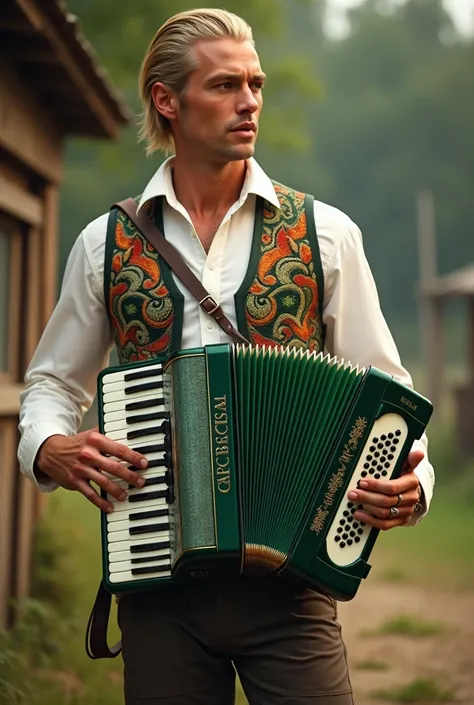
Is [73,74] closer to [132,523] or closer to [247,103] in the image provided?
[247,103]

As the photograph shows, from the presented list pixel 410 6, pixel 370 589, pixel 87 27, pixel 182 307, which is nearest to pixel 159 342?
pixel 182 307

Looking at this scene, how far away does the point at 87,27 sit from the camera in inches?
534

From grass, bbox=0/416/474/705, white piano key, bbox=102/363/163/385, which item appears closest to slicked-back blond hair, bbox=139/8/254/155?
white piano key, bbox=102/363/163/385

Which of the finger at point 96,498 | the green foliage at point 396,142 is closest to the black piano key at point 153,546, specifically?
the finger at point 96,498

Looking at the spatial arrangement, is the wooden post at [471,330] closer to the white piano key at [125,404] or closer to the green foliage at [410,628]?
the green foliage at [410,628]

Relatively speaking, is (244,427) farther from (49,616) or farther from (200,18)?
(49,616)

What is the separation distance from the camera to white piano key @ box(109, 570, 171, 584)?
2678mm

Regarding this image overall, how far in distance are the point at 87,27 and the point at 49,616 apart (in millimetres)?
8958

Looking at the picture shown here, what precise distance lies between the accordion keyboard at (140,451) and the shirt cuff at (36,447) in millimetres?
217

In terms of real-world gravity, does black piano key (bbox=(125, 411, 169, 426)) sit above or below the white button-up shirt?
below

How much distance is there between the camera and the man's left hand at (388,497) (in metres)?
2.64

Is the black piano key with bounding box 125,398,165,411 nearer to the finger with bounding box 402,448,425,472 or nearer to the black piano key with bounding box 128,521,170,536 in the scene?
the black piano key with bounding box 128,521,170,536

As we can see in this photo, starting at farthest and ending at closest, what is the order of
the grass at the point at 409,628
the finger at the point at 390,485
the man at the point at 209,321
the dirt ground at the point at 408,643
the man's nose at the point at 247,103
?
the grass at the point at 409,628 < the dirt ground at the point at 408,643 < the man's nose at the point at 247,103 < the man at the point at 209,321 < the finger at the point at 390,485

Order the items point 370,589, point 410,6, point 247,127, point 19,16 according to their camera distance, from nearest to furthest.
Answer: point 247,127, point 19,16, point 370,589, point 410,6
